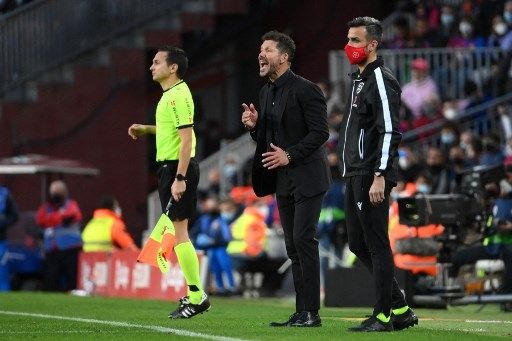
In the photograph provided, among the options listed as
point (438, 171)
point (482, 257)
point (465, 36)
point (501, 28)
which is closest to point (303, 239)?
point (482, 257)

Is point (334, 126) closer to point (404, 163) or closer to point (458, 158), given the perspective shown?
point (404, 163)

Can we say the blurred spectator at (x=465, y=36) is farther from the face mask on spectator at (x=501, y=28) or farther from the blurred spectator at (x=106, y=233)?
the blurred spectator at (x=106, y=233)

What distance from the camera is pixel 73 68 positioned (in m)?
28.4

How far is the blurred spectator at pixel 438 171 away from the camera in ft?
68.3

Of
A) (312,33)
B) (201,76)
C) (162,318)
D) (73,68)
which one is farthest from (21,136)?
(162,318)

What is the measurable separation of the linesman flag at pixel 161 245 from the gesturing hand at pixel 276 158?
1.58m

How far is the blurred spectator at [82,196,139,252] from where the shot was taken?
23.2 m

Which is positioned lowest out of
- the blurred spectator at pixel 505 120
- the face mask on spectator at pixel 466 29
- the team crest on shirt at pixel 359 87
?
the team crest on shirt at pixel 359 87

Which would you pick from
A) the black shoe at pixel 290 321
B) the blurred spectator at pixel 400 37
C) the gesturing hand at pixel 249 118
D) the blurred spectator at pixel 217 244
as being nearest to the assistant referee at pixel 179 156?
the gesturing hand at pixel 249 118

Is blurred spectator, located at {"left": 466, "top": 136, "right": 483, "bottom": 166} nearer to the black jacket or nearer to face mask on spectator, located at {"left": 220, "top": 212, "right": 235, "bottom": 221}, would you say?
face mask on spectator, located at {"left": 220, "top": 212, "right": 235, "bottom": 221}

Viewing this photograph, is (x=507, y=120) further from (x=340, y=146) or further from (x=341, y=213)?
(x=340, y=146)

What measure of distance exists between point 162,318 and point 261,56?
2.84 m

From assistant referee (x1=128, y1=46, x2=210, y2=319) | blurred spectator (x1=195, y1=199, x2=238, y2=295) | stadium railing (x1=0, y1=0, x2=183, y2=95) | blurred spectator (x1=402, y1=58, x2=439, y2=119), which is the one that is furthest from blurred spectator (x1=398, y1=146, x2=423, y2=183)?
assistant referee (x1=128, y1=46, x2=210, y2=319)

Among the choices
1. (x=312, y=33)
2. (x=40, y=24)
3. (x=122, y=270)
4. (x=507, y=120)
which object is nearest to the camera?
(x=122, y=270)
